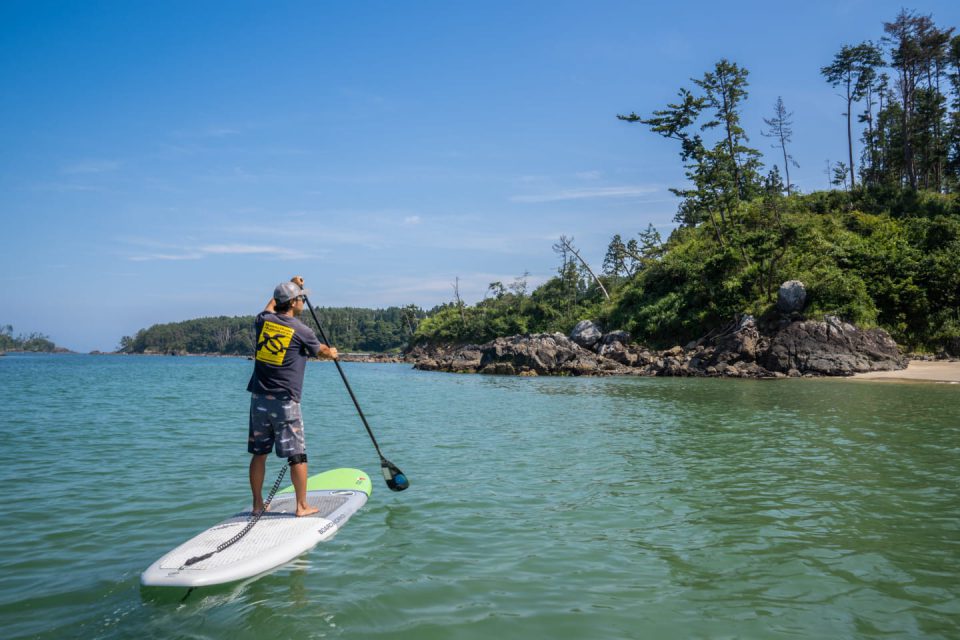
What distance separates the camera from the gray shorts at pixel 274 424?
5.58m

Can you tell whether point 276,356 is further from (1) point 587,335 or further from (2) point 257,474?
(1) point 587,335

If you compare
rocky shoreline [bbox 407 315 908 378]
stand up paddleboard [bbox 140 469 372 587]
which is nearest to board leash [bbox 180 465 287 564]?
stand up paddleboard [bbox 140 469 372 587]

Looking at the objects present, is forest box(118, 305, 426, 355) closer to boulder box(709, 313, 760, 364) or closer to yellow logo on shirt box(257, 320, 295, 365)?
boulder box(709, 313, 760, 364)

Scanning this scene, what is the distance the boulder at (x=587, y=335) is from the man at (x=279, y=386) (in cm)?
3882

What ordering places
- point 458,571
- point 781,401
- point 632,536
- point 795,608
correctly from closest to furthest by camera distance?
point 795,608 → point 458,571 → point 632,536 → point 781,401

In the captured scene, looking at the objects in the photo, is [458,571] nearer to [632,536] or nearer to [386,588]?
[386,588]

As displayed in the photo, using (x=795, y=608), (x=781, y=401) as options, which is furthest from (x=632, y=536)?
(x=781, y=401)

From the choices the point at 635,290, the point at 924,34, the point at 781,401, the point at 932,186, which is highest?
the point at 924,34

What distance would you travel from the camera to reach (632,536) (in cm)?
550

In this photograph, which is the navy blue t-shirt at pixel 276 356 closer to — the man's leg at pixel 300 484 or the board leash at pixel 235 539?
the man's leg at pixel 300 484

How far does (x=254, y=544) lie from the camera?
16.2 ft

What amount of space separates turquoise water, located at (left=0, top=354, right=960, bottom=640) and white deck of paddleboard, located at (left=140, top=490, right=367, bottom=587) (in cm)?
13

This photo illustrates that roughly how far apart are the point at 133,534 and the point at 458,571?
3553 millimetres

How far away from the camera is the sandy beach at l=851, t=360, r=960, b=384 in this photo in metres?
23.0
